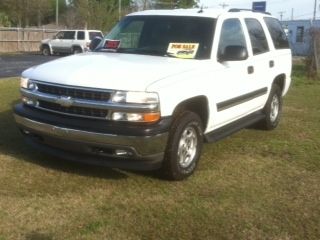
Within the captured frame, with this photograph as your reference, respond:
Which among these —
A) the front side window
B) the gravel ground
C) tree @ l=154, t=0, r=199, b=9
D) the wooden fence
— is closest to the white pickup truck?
the gravel ground

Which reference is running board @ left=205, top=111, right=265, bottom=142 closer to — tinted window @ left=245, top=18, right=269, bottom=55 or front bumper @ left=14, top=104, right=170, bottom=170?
tinted window @ left=245, top=18, right=269, bottom=55

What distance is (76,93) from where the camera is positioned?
16.3ft

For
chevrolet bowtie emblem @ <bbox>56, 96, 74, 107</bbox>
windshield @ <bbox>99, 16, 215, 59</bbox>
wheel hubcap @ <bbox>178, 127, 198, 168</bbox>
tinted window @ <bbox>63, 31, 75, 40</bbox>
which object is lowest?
wheel hubcap @ <bbox>178, 127, 198, 168</bbox>

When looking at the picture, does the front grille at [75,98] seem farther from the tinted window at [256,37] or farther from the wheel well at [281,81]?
the wheel well at [281,81]

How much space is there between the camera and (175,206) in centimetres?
469

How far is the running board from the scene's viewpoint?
597 centimetres

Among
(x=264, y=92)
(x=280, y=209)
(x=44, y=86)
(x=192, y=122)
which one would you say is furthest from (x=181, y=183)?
(x=264, y=92)

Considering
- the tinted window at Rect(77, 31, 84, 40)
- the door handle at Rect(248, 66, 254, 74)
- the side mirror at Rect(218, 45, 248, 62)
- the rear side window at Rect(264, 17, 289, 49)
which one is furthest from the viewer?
the tinted window at Rect(77, 31, 84, 40)

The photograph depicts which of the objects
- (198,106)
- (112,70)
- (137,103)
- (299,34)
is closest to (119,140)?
(137,103)

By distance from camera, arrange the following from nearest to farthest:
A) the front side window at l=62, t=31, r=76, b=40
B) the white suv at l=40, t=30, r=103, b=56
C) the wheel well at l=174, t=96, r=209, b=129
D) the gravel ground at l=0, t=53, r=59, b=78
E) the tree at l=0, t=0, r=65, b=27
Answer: the wheel well at l=174, t=96, r=209, b=129 → the gravel ground at l=0, t=53, r=59, b=78 → the white suv at l=40, t=30, r=103, b=56 → the front side window at l=62, t=31, r=76, b=40 → the tree at l=0, t=0, r=65, b=27

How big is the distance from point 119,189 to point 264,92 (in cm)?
316

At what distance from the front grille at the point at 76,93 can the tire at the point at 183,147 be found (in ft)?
2.54

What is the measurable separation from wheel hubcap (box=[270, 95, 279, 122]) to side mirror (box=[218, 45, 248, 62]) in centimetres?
211

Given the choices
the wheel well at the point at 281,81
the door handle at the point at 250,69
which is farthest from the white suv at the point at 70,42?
the door handle at the point at 250,69
